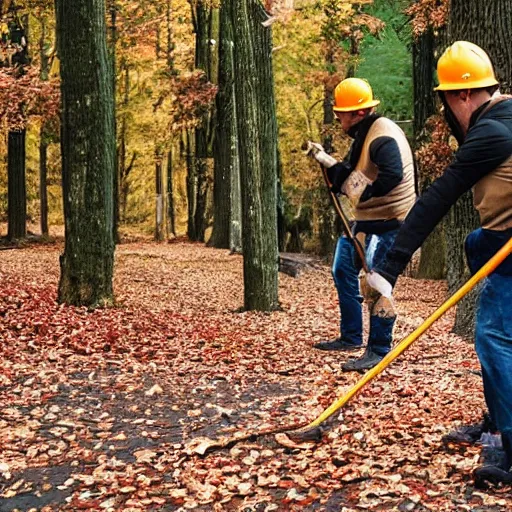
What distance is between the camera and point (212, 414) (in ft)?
18.3

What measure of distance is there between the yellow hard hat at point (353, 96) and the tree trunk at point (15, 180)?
668 inches

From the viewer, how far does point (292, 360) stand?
286 inches

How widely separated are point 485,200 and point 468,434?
150 centimetres

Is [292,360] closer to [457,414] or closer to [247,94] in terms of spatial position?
[457,414]

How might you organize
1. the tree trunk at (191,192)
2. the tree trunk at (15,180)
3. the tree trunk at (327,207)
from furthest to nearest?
the tree trunk at (191,192) < the tree trunk at (15,180) < the tree trunk at (327,207)

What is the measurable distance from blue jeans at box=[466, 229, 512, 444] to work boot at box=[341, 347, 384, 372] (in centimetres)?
264

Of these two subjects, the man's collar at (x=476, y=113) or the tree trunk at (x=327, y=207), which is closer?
the man's collar at (x=476, y=113)

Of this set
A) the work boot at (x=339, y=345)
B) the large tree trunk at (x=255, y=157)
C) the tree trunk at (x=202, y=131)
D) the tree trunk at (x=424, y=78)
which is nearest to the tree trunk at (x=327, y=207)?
the tree trunk at (x=424, y=78)

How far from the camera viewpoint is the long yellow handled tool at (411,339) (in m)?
3.60

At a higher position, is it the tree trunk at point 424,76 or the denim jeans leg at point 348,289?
the tree trunk at point 424,76

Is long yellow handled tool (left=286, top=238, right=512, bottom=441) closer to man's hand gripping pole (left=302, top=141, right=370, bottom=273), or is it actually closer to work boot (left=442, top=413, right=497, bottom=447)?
work boot (left=442, top=413, right=497, bottom=447)

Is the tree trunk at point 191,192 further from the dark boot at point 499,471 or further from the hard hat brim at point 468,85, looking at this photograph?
the dark boot at point 499,471

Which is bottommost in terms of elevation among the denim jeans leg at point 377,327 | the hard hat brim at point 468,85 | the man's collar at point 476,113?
the denim jeans leg at point 377,327

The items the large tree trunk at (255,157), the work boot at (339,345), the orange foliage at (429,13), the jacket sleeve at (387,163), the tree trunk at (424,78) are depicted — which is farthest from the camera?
the tree trunk at (424,78)
